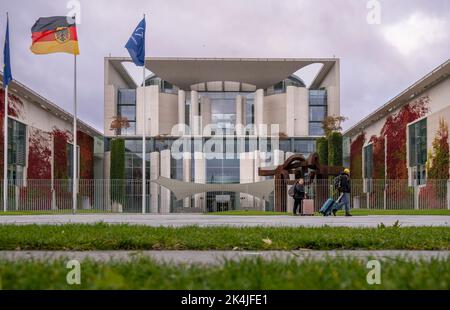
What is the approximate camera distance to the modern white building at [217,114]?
54594 mm

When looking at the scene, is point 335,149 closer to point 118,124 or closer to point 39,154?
point 118,124

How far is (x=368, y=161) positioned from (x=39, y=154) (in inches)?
1247

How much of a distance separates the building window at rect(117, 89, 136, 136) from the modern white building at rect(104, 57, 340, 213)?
0.36 feet

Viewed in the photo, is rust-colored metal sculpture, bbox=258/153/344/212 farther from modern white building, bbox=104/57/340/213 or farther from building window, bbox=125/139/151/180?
building window, bbox=125/139/151/180

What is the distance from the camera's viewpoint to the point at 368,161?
55875 mm

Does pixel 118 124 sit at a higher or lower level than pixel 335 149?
higher

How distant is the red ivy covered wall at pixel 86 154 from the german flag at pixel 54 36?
103 feet

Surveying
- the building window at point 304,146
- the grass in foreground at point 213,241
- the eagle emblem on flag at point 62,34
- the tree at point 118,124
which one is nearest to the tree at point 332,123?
the building window at point 304,146

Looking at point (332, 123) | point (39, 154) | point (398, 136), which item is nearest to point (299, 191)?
point (398, 136)

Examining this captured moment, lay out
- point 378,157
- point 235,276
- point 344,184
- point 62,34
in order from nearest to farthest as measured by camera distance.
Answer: point 235,276, point 344,184, point 62,34, point 378,157

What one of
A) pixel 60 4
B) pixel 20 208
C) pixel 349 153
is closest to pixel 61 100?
pixel 20 208

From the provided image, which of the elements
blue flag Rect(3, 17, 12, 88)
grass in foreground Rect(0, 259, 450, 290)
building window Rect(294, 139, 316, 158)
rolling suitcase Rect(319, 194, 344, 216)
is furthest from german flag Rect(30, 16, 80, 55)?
building window Rect(294, 139, 316, 158)

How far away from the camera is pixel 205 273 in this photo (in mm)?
4098
